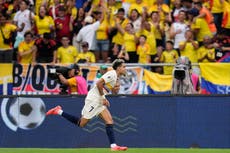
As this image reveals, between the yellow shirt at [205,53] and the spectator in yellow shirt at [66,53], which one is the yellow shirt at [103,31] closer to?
the spectator in yellow shirt at [66,53]

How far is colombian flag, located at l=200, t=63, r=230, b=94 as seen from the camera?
57.5 feet

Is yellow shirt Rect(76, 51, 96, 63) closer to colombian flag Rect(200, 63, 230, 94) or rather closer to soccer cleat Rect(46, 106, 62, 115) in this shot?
colombian flag Rect(200, 63, 230, 94)

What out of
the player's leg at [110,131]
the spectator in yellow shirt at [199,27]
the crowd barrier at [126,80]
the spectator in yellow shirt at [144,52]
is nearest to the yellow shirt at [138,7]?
the spectator in yellow shirt at [144,52]

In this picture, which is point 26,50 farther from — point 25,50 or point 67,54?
point 67,54

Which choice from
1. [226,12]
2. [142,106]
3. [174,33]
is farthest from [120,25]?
[142,106]

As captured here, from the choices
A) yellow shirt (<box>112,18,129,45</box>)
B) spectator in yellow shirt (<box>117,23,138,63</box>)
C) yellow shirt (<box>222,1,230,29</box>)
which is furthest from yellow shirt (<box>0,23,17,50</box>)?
yellow shirt (<box>222,1,230,29</box>)

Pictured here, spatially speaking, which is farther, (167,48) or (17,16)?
(17,16)

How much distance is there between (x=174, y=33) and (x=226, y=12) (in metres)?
1.53

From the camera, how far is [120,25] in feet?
65.4

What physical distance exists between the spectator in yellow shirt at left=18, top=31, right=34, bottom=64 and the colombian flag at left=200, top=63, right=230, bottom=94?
5167 millimetres

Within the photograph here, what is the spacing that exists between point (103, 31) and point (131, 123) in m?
4.94

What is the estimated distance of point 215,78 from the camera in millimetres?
17672

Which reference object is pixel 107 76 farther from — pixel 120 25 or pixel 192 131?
pixel 120 25

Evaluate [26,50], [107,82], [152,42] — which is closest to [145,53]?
[152,42]
